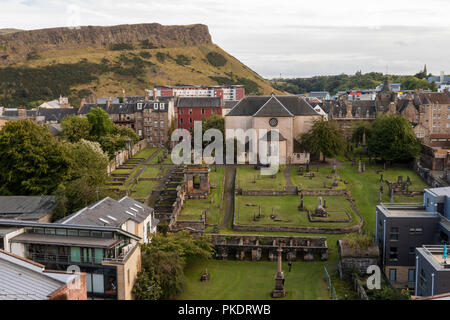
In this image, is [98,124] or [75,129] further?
[98,124]

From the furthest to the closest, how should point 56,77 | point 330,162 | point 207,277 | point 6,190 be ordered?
point 56,77
point 330,162
point 6,190
point 207,277

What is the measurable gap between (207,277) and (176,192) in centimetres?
1960

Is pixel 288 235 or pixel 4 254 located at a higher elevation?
pixel 4 254

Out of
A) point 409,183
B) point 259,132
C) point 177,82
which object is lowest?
point 409,183

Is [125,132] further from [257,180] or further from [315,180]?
[315,180]

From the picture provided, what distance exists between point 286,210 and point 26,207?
82.4ft

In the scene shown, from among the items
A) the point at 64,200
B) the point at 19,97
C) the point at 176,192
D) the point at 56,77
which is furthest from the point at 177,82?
the point at 64,200

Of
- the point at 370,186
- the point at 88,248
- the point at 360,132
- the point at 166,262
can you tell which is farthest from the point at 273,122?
the point at 88,248

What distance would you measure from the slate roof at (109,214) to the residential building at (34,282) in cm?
928

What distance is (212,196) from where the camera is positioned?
51750 mm

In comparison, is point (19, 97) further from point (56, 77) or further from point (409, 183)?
point (409, 183)

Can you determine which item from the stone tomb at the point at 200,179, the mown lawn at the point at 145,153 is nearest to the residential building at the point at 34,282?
the stone tomb at the point at 200,179

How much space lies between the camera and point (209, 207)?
48375mm

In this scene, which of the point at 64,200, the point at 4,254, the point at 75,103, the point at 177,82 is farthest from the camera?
the point at 177,82
